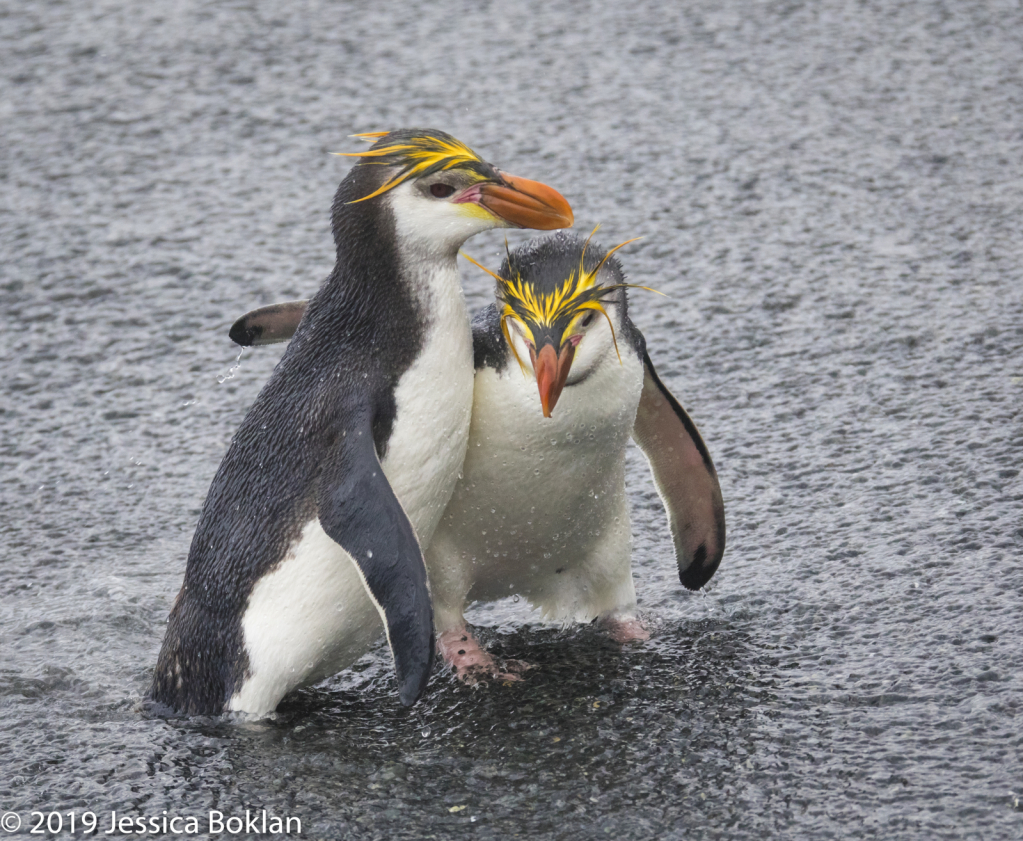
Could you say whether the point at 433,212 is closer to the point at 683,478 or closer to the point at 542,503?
the point at 542,503

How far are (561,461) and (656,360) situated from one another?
1.57 meters

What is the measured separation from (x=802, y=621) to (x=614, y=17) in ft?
14.5

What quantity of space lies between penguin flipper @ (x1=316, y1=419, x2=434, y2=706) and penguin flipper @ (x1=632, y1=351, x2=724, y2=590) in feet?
2.65

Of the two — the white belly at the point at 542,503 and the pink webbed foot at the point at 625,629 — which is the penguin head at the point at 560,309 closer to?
the white belly at the point at 542,503

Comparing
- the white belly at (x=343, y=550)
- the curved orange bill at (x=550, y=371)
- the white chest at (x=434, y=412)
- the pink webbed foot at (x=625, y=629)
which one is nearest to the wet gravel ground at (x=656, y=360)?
the pink webbed foot at (x=625, y=629)

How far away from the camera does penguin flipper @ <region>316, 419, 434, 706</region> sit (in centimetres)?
253

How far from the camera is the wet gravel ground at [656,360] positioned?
2607 mm

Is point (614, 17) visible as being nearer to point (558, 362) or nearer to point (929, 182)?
point (929, 182)

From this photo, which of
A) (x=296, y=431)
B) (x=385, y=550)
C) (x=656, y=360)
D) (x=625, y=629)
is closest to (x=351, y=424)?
(x=296, y=431)

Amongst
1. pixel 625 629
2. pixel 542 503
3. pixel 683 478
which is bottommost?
A: pixel 625 629

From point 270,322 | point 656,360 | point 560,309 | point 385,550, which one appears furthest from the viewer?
point 656,360

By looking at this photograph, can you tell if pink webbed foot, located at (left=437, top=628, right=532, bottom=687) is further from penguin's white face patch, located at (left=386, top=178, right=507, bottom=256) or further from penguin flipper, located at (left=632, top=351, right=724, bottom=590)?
penguin's white face patch, located at (left=386, top=178, right=507, bottom=256)

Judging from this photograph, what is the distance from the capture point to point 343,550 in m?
2.73

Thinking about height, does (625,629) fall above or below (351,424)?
below
